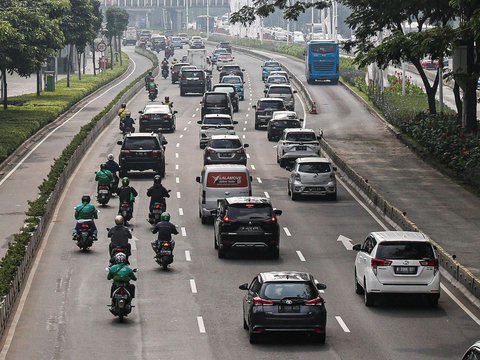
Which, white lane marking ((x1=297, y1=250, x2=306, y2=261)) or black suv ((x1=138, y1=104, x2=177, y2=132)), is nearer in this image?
white lane marking ((x1=297, y1=250, x2=306, y2=261))

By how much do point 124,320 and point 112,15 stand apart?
455 feet

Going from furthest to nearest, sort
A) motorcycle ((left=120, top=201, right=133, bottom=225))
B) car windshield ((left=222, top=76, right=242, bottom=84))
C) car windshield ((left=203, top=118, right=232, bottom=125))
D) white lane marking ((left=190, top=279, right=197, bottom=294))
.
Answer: car windshield ((left=222, top=76, right=242, bottom=84))
car windshield ((left=203, top=118, right=232, bottom=125))
motorcycle ((left=120, top=201, right=133, bottom=225))
white lane marking ((left=190, top=279, right=197, bottom=294))

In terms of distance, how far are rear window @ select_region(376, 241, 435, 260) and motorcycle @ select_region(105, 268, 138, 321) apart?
5.70 meters

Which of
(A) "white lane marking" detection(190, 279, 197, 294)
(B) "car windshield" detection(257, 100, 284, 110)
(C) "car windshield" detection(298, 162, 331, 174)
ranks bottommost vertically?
(A) "white lane marking" detection(190, 279, 197, 294)

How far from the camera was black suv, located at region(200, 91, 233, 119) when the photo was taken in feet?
276

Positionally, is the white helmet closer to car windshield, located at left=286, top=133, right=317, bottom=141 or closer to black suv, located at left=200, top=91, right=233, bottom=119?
car windshield, located at left=286, top=133, right=317, bottom=141

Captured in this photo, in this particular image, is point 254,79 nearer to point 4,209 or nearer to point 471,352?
point 4,209

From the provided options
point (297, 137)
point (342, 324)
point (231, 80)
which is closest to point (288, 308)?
point (342, 324)

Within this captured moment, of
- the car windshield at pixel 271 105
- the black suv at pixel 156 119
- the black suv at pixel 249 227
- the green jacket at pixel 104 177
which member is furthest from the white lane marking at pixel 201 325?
the car windshield at pixel 271 105

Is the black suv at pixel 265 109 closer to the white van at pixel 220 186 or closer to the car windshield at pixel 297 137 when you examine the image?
the car windshield at pixel 297 137

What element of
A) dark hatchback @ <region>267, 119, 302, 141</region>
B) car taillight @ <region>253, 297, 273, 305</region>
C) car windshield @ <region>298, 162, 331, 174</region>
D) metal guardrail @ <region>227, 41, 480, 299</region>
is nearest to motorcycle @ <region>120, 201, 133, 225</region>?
metal guardrail @ <region>227, 41, 480, 299</region>

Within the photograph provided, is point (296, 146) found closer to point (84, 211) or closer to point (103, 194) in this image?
point (103, 194)

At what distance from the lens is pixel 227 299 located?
33.7 meters

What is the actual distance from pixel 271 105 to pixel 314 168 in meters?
30.4
